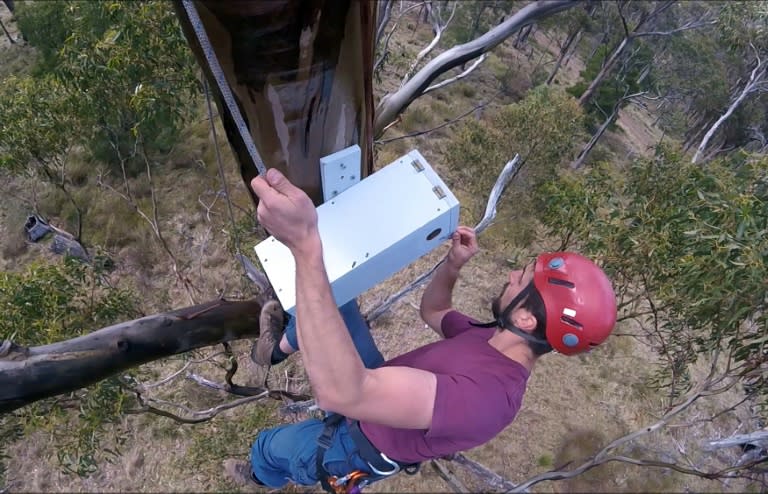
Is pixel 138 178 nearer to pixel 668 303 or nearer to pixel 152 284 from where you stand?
pixel 152 284

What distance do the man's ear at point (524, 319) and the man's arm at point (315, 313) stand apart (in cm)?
77

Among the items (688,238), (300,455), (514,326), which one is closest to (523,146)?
(688,238)

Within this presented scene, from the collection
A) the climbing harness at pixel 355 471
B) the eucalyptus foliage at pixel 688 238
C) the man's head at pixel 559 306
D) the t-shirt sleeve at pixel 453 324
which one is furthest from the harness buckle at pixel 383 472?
the eucalyptus foliage at pixel 688 238

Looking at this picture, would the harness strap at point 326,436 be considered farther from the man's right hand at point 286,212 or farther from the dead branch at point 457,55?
the dead branch at point 457,55

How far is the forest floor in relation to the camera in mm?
5082

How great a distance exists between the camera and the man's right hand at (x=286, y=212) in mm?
1052

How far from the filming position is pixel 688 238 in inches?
106

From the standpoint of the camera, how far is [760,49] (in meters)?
8.00

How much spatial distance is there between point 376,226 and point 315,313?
0.40 meters

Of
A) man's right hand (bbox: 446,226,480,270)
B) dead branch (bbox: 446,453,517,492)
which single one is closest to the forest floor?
dead branch (bbox: 446,453,517,492)

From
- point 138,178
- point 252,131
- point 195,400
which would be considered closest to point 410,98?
point 252,131

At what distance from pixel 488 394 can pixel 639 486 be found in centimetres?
560

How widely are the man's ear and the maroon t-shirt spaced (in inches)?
4.9

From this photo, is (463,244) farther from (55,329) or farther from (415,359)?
(55,329)
